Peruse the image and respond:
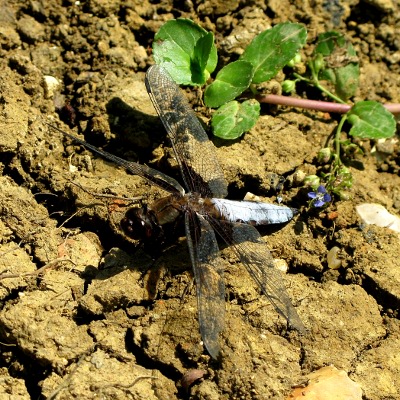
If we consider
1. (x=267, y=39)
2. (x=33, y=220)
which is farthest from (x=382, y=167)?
(x=33, y=220)

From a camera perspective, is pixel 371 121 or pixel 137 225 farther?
pixel 371 121

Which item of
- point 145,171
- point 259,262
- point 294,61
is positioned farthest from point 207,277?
point 294,61

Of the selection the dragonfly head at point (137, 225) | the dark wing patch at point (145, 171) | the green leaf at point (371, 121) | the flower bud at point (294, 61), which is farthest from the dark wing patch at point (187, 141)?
the green leaf at point (371, 121)

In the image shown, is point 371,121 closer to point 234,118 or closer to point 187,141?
point 234,118

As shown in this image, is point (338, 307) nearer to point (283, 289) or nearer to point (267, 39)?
point (283, 289)

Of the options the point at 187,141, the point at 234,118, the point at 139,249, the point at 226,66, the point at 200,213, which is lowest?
the point at 139,249
